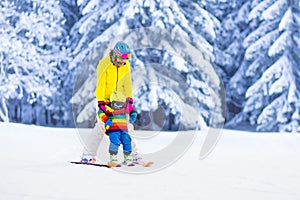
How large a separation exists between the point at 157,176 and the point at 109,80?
1.56 m

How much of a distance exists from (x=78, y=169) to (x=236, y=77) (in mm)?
17460

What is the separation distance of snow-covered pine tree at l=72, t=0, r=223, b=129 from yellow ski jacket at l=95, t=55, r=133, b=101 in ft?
30.4

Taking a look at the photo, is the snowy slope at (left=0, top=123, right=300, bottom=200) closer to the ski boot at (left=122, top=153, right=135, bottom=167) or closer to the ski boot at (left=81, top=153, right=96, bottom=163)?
the ski boot at (left=81, top=153, right=96, bottom=163)

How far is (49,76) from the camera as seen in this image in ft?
72.8

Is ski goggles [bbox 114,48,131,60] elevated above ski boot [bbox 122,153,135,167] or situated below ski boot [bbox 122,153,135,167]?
above

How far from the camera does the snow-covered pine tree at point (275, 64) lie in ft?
61.8

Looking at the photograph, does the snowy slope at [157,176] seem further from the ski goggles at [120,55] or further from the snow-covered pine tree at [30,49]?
the snow-covered pine tree at [30,49]

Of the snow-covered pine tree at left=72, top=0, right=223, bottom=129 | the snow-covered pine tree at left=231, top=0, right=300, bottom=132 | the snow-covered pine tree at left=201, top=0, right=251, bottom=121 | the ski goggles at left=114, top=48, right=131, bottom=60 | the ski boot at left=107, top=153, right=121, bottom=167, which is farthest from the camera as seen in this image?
the snow-covered pine tree at left=201, top=0, right=251, bottom=121

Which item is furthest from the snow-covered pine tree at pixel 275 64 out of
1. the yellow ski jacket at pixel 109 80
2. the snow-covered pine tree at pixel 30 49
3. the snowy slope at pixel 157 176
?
the yellow ski jacket at pixel 109 80

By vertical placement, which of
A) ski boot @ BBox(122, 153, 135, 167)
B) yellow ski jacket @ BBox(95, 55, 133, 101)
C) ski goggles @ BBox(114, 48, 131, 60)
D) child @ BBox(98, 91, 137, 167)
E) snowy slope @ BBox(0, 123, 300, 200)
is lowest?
snowy slope @ BBox(0, 123, 300, 200)

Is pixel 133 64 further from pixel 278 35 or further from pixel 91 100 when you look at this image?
pixel 278 35

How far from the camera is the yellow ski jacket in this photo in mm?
6523

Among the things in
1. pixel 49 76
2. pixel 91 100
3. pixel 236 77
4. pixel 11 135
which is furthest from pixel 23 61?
pixel 11 135

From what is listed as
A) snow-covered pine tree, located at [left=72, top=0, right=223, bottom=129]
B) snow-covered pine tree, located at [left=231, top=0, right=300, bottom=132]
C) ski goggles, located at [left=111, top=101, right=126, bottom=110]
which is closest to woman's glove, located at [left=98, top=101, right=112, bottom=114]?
ski goggles, located at [left=111, top=101, right=126, bottom=110]
